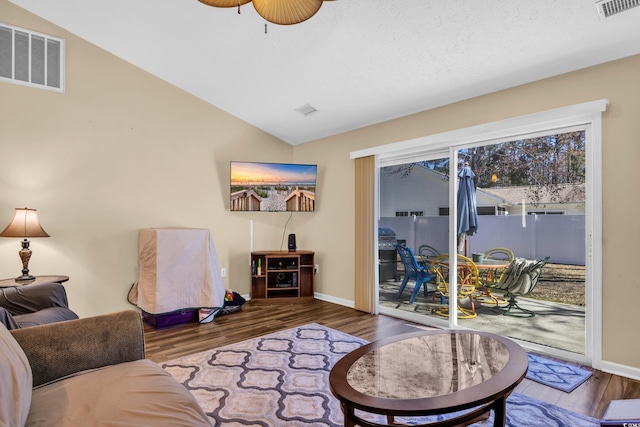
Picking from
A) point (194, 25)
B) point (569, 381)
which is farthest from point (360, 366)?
point (194, 25)

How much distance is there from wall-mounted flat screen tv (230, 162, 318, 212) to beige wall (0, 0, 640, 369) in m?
0.29

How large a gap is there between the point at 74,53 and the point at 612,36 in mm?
4691

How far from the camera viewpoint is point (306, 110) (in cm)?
417

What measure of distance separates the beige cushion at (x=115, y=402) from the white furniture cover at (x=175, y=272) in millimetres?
2070

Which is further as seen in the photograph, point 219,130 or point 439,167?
point 219,130

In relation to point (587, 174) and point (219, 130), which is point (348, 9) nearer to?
point (587, 174)

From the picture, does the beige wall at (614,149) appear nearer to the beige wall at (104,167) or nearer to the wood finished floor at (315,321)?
the wood finished floor at (315,321)

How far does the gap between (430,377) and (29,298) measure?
2.54m

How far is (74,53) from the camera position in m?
3.44

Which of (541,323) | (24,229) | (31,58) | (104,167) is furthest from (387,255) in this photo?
(31,58)

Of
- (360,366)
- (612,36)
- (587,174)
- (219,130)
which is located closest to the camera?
(360,366)

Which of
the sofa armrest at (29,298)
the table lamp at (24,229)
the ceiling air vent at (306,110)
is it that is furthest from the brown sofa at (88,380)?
the ceiling air vent at (306,110)

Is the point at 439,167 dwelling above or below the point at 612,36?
below

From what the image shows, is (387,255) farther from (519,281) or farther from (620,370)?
(620,370)
